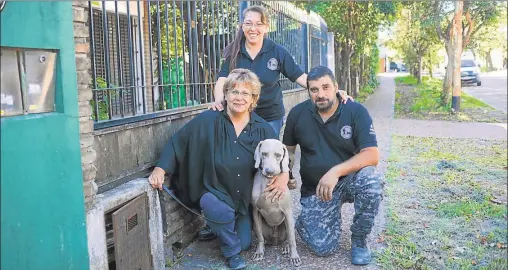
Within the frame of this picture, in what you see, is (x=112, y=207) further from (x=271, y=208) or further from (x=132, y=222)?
(x=271, y=208)

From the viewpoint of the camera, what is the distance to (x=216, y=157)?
4.05m

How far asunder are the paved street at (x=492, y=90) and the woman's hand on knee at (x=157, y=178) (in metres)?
15.8

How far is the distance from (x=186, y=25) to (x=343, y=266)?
2939 mm

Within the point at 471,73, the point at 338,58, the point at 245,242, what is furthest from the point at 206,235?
the point at 471,73

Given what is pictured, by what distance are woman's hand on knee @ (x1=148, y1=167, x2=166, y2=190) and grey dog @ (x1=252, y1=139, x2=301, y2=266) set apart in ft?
2.40

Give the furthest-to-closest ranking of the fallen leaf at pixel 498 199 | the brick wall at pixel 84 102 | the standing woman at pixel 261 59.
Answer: the fallen leaf at pixel 498 199
the standing woman at pixel 261 59
the brick wall at pixel 84 102

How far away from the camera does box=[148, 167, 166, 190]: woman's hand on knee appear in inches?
153

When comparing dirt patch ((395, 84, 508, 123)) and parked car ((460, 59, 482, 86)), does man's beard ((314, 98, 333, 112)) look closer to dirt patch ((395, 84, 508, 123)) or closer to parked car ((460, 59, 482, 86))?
dirt patch ((395, 84, 508, 123))

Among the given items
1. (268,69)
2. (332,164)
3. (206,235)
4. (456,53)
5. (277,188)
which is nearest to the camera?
(277,188)

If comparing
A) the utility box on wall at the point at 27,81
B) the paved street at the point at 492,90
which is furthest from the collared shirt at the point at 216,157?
the paved street at the point at 492,90

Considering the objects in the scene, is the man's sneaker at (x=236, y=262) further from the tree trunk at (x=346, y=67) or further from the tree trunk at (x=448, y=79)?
the tree trunk at (x=346, y=67)

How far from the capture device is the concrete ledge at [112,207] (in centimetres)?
308

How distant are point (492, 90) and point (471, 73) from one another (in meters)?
1.28

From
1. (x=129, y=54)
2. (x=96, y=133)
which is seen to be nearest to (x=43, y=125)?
(x=96, y=133)
